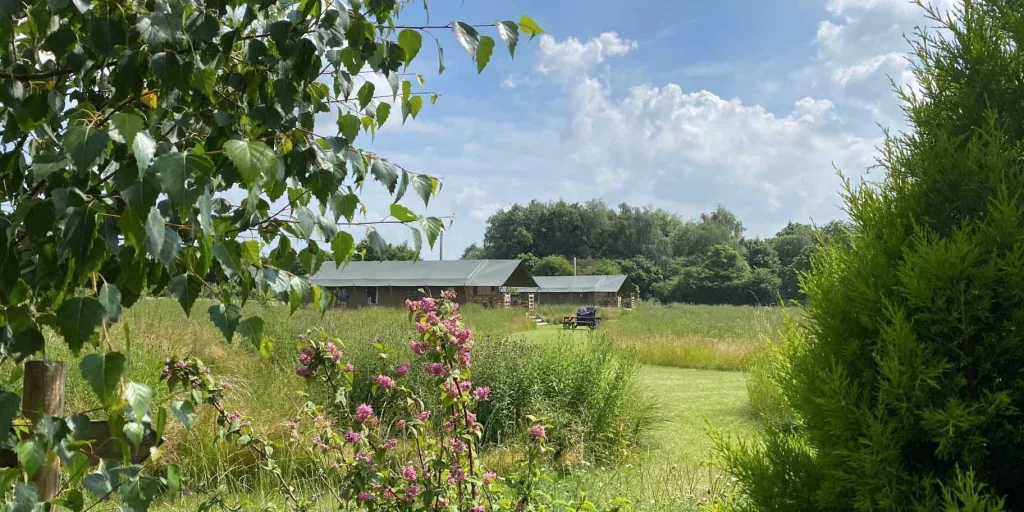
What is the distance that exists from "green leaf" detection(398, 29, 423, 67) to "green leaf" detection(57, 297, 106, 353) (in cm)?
81

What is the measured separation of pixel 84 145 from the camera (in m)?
1.06

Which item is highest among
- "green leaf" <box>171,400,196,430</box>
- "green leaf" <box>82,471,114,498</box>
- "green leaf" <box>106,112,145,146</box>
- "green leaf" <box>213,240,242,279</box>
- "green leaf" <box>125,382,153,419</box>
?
"green leaf" <box>106,112,145,146</box>

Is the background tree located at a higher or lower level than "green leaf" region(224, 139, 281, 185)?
higher

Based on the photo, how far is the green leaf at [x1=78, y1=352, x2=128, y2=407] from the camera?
1.11m

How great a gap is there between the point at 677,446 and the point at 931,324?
5.20m

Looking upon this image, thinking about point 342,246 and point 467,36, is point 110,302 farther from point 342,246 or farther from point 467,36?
point 467,36

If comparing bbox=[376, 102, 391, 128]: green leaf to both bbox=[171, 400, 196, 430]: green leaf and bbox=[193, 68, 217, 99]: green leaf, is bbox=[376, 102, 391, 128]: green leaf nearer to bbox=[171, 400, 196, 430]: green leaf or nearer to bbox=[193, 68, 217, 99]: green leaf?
bbox=[193, 68, 217, 99]: green leaf

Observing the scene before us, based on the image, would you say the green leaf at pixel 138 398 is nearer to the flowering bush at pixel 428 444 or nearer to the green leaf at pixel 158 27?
the green leaf at pixel 158 27

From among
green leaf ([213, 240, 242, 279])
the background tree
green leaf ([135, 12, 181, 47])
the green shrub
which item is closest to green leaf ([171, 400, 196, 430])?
green leaf ([213, 240, 242, 279])

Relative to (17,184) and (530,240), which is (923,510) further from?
(530,240)

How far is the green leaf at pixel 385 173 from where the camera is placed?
153 cm

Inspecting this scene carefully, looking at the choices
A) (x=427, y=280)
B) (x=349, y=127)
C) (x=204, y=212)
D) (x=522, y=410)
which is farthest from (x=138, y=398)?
(x=427, y=280)

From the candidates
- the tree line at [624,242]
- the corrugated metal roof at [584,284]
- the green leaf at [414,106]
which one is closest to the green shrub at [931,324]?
the green leaf at [414,106]

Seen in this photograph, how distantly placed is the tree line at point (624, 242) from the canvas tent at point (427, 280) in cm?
2507
